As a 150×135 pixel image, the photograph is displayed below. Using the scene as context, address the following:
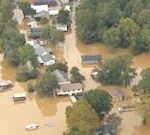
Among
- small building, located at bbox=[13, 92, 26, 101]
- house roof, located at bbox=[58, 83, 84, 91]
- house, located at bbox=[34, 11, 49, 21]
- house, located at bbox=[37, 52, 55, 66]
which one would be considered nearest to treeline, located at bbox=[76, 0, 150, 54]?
house, located at bbox=[34, 11, 49, 21]

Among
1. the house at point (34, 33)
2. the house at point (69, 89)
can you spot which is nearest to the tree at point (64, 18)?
the house at point (34, 33)

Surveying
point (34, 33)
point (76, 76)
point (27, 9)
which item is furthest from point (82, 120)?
point (27, 9)

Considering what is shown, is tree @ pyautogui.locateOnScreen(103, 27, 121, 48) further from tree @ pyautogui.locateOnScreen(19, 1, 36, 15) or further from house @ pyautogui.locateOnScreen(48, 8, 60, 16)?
tree @ pyautogui.locateOnScreen(19, 1, 36, 15)

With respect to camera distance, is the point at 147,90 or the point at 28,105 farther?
A: the point at 28,105

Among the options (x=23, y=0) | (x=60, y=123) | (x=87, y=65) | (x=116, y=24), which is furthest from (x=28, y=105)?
(x=23, y=0)

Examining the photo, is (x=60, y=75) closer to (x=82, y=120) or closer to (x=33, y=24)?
(x=82, y=120)

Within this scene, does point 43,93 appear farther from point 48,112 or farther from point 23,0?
point 23,0
